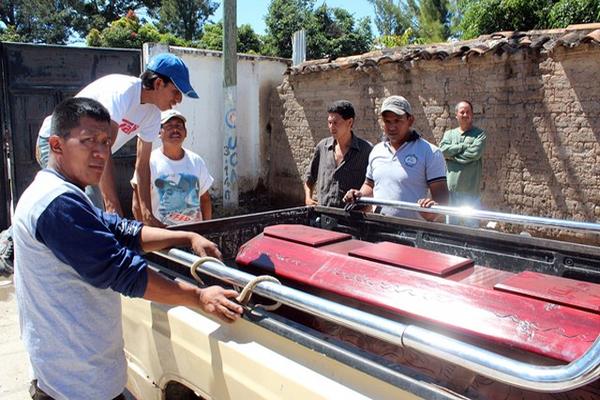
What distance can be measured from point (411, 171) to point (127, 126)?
1773 mm

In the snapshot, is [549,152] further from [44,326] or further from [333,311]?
[44,326]

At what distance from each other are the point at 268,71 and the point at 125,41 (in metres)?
13.5

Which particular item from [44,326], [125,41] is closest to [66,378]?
[44,326]

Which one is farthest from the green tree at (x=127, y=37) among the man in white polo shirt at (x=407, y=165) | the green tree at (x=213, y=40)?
the man in white polo shirt at (x=407, y=165)

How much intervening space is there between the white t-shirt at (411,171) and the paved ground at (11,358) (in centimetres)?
268

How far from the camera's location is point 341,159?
12.7ft

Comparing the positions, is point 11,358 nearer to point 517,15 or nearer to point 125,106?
point 125,106

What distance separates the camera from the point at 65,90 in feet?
22.0

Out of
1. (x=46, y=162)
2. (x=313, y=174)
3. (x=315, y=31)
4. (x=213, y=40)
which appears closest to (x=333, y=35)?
(x=315, y=31)

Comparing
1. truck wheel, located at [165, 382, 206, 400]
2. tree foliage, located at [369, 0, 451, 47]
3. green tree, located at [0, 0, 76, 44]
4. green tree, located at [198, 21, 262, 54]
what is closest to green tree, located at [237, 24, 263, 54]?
green tree, located at [198, 21, 262, 54]

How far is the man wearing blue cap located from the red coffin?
99 centimetres

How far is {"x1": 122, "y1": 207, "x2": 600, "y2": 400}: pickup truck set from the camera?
50.7 inches

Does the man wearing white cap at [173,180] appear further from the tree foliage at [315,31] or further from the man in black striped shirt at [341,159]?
the tree foliage at [315,31]

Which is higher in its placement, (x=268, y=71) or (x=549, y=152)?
(x=268, y=71)
